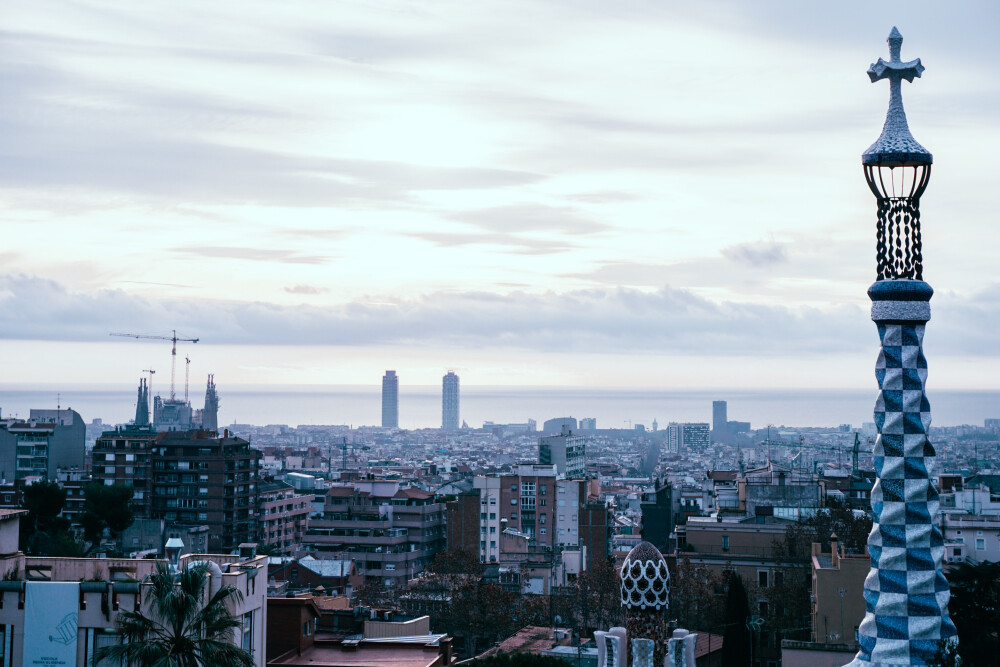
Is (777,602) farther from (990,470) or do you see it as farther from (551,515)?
(990,470)

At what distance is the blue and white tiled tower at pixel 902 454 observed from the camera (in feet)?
37.0

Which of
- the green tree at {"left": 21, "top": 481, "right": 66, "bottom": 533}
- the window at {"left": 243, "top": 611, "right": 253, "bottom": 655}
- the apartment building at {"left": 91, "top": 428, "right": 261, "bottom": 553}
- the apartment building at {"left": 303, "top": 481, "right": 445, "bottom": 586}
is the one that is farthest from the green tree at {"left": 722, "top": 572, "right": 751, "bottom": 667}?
the apartment building at {"left": 91, "top": 428, "right": 261, "bottom": 553}

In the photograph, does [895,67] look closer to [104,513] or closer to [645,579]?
[645,579]

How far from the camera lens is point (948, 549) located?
4656cm

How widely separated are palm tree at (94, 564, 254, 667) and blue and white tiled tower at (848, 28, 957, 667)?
7.25m

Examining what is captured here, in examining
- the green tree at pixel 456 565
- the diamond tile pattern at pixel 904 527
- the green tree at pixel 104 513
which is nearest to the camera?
the diamond tile pattern at pixel 904 527

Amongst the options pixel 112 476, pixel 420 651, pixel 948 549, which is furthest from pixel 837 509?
pixel 112 476

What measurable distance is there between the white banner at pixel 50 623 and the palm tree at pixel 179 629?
0.51m

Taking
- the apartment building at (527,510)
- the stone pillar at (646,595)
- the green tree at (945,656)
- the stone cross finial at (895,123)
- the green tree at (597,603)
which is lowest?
the green tree at (597,603)

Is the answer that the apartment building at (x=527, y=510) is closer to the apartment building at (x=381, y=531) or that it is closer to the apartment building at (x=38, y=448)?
the apartment building at (x=381, y=531)

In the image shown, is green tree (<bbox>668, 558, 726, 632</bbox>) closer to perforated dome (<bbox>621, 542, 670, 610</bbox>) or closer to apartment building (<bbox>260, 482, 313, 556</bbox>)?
A: perforated dome (<bbox>621, 542, 670, 610</bbox>)

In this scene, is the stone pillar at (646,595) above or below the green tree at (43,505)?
above

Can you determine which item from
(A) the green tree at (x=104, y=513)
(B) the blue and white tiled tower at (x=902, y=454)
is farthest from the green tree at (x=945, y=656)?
(A) the green tree at (x=104, y=513)

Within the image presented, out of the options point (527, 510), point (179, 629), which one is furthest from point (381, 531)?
point (179, 629)
